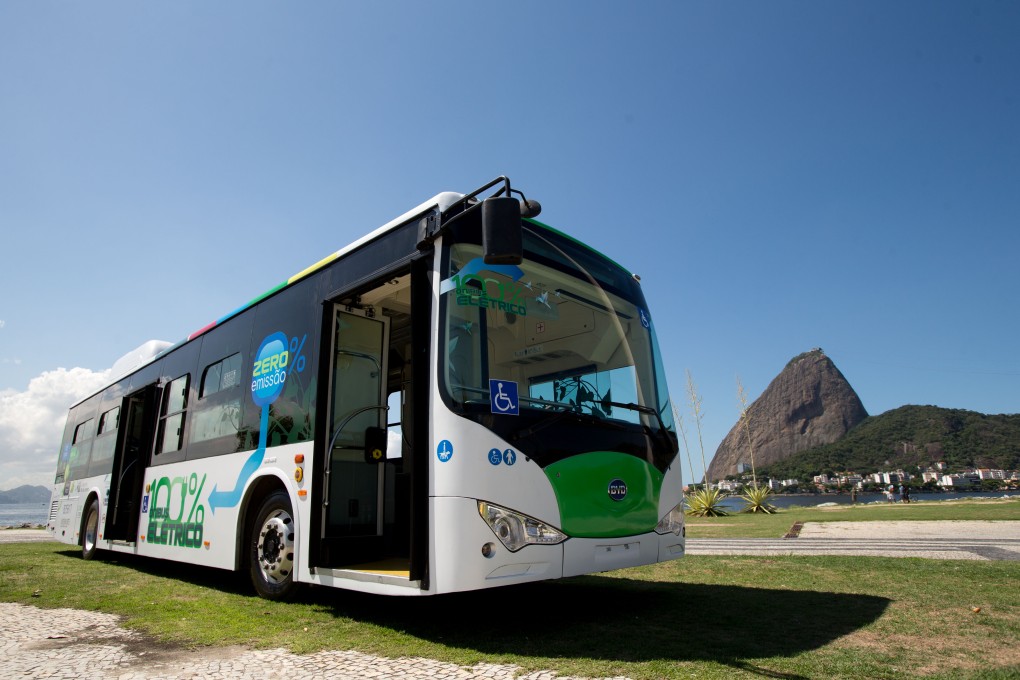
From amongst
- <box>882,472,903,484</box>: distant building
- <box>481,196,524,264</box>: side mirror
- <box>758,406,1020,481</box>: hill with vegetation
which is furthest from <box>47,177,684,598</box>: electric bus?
<box>758,406,1020,481</box>: hill with vegetation

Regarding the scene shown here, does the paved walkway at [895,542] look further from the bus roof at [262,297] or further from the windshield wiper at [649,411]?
the bus roof at [262,297]

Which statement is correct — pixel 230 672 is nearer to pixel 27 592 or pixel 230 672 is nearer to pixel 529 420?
pixel 529 420

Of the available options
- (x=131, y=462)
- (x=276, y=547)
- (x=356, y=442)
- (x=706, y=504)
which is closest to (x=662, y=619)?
(x=356, y=442)

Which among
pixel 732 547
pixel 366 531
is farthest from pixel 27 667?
pixel 732 547

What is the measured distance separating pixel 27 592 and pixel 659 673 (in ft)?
22.1

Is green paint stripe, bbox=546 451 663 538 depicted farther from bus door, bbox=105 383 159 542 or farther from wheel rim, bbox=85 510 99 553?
wheel rim, bbox=85 510 99 553

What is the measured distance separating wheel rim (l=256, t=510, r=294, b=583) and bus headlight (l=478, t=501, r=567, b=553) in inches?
92.3

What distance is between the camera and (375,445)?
525 centimetres

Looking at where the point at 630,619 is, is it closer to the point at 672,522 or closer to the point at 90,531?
the point at 672,522

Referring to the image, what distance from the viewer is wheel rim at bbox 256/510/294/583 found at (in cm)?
504

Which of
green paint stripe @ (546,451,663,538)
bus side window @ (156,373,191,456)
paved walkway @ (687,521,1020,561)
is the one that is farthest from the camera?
paved walkway @ (687,521,1020,561)

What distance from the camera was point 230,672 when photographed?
10.7 feet

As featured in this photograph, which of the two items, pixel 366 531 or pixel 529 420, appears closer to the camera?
pixel 529 420

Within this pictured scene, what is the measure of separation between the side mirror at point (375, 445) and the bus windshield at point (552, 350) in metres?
1.73
